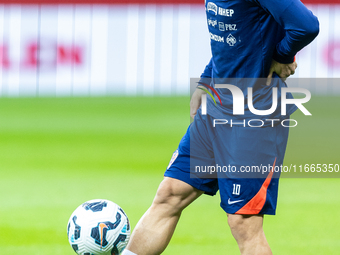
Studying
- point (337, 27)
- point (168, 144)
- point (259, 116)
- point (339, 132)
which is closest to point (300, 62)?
point (337, 27)

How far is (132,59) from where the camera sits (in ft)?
37.6

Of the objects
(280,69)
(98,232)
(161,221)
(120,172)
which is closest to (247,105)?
(280,69)

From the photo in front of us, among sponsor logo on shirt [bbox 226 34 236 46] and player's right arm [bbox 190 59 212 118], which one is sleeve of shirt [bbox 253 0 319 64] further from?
player's right arm [bbox 190 59 212 118]

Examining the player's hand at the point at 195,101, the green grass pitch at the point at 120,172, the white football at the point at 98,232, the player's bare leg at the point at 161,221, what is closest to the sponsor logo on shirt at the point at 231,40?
the player's hand at the point at 195,101

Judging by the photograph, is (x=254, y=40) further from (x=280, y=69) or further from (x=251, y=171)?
(x=251, y=171)

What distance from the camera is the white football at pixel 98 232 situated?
9.30ft

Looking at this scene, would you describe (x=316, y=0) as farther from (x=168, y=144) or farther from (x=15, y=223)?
(x=15, y=223)

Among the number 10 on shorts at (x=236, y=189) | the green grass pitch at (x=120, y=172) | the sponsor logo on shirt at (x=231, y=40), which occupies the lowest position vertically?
the green grass pitch at (x=120, y=172)

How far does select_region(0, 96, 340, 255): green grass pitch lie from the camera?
3926 mm

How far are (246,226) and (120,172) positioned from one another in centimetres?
420

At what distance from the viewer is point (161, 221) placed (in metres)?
2.77

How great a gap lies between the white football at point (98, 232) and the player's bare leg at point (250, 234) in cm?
69

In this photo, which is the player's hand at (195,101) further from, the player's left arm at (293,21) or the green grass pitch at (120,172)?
the green grass pitch at (120,172)

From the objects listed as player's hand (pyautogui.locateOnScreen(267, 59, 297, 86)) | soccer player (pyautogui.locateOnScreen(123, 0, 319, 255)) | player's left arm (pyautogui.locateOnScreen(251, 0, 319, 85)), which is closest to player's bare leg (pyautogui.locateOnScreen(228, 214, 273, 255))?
soccer player (pyautogui.locateOnScreen(123, 0, 319, 255))
